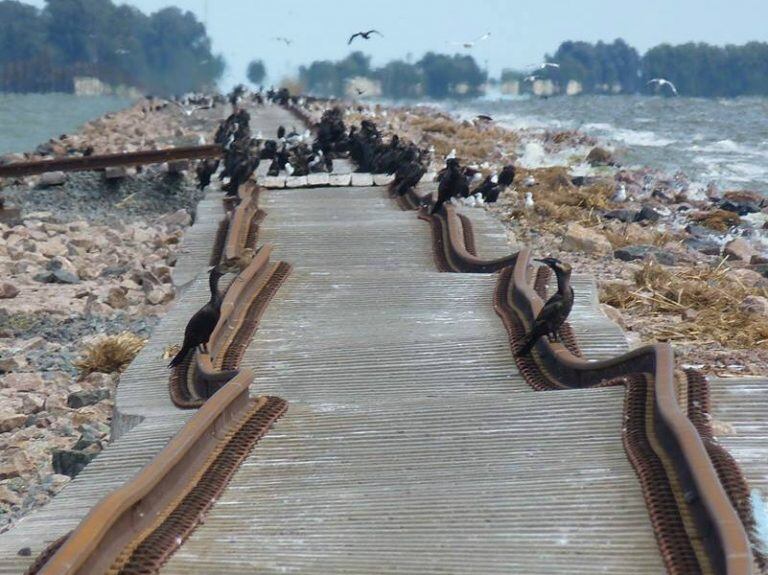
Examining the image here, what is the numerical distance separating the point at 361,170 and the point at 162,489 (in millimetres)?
16287

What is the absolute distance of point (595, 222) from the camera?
20.0 meters

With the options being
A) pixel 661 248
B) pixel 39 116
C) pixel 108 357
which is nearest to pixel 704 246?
pixel 661 248

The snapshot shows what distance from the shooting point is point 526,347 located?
810cm

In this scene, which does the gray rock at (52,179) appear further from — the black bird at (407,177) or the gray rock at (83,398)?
the gray rock at (83,398)

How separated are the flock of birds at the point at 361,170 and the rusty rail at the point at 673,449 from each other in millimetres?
383

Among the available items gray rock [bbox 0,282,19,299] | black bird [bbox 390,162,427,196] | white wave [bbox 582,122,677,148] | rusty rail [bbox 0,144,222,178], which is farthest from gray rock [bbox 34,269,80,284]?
white wave [bbox 582,122,677,148]

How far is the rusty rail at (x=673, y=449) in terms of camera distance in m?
4.46

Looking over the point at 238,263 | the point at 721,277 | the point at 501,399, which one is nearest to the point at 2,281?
the point at 238,263

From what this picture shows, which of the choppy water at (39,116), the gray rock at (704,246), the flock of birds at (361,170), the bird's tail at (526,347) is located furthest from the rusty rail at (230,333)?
the choppy water at (39,116)

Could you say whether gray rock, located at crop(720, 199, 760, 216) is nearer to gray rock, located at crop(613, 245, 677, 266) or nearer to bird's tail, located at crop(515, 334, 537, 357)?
gray rock, located at crop(613, 245, 677, 266)

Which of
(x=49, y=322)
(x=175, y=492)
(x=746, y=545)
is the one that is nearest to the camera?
(x=746, y=545)

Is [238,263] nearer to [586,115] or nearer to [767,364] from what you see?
[767,364]

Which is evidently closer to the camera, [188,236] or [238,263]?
[238,263]

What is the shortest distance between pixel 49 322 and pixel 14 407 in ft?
10.9
